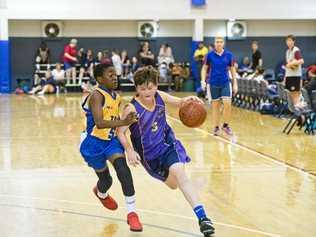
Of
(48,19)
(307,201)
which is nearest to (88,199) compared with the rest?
(307,201)

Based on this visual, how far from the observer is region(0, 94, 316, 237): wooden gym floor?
19.0 ft

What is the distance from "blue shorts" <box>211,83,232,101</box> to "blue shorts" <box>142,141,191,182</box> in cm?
635

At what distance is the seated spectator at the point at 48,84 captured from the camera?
24.8 m

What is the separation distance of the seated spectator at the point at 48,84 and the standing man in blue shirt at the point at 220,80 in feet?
44.3

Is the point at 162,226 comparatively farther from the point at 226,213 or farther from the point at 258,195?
the point at 258,195

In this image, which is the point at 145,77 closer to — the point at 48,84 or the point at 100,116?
the point at 100,116

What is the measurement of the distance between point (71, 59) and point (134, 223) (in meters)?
20.2

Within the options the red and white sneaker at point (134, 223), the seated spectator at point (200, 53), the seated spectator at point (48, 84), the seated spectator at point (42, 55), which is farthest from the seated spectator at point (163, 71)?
the red and white sneaker at point (134, 223)

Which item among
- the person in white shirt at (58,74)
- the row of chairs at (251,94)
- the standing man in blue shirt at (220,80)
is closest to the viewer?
the standing man in blue shirt at (220,80)

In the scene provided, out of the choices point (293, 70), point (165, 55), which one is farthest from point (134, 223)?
point (165, 55)

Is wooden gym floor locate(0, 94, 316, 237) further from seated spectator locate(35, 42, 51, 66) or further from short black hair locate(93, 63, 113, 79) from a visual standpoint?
seated spectator locate(35, 42, 51, 66)

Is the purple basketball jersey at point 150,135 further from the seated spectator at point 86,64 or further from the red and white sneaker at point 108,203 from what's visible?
the seated spectator at point 86,64

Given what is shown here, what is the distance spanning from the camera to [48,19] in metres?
26.1

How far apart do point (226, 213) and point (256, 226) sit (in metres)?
0.55
